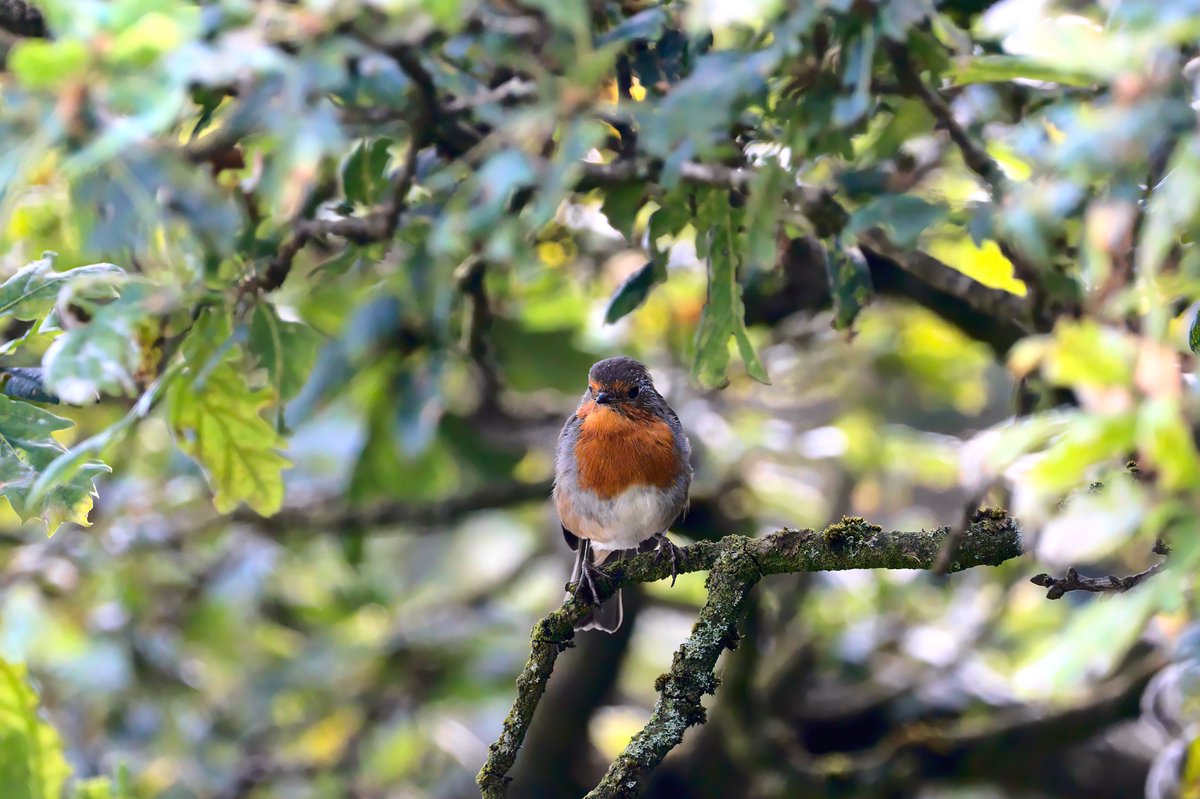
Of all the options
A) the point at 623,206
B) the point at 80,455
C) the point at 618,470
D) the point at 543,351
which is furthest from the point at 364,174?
the point at 543,351

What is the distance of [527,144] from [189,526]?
4.10 m

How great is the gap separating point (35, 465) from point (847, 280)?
185 cm

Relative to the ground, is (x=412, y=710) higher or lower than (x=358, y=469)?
lower

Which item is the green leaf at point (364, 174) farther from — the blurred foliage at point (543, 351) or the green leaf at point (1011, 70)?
the green leaf at point (1011, 70)

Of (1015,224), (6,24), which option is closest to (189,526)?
(6,24)

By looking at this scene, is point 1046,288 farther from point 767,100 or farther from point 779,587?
point 779,587

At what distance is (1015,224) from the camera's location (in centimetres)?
196

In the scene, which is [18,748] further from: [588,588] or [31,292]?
[588,588]

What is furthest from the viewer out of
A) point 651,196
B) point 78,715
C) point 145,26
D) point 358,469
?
point 78,715

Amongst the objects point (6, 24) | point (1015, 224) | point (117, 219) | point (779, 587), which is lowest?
point (779, 587)

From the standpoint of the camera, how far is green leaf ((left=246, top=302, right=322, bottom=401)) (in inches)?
119

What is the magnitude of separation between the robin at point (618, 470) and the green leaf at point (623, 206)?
1286 mm

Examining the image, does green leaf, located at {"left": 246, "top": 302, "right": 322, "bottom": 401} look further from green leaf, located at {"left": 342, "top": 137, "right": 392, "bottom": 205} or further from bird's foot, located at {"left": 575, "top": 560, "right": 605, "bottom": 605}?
bird's foot, located at {"left": 575, "top": 560, "right": 605, "bottom": 605}

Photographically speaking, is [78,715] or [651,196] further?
[78,715]
